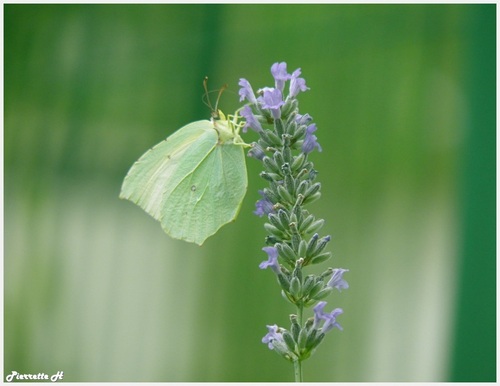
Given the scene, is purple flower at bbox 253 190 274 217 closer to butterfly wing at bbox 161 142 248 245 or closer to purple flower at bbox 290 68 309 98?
purple flower at bbox 290 68 309 98

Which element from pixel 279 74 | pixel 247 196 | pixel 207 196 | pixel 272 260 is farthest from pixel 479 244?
pixel 272 260

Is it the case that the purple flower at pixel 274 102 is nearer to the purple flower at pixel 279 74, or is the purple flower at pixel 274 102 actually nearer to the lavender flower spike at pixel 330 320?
the purple flower at pixel 279 74

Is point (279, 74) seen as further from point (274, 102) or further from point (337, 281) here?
point (337, 281)

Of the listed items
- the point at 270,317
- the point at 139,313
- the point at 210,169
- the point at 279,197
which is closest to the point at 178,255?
the point at 139,313

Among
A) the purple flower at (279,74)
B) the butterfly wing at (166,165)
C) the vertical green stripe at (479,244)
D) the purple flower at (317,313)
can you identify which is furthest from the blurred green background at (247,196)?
the purple flower at (317,313)

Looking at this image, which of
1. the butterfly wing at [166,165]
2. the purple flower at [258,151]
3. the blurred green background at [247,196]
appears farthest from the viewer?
the blurred green background at [247,196]

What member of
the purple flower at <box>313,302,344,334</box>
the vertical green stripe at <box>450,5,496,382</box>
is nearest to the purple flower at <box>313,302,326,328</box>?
the purple flower at <box>313,302,344,334</box>

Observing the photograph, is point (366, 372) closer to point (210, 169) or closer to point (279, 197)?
point (210, 169)
